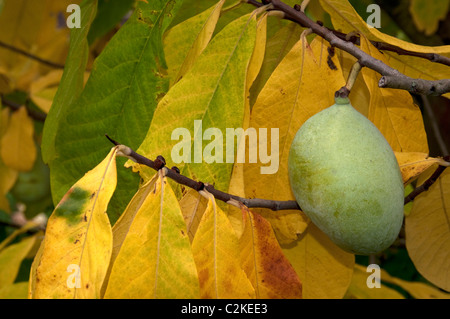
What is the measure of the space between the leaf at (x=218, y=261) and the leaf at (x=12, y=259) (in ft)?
2.86

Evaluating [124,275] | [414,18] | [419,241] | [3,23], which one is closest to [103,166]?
[124,275]

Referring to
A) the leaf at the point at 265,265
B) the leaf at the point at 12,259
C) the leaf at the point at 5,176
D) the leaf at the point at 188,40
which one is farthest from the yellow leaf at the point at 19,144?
the leaf at the point at 265,265

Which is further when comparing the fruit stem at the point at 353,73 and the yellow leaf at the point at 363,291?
the yellow leaf at the point at 363,291

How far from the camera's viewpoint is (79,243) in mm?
584

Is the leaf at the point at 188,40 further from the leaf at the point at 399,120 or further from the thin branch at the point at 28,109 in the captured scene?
the thin branch at the point at 28,109

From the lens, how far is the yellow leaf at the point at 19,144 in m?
1.66

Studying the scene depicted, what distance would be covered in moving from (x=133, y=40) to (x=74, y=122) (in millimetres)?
161

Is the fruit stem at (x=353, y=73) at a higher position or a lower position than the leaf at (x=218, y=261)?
higher

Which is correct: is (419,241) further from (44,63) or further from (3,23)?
(44,63)

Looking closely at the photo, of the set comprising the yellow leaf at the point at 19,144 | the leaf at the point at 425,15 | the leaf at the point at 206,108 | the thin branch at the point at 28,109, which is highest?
the leaf at the point at 425,15

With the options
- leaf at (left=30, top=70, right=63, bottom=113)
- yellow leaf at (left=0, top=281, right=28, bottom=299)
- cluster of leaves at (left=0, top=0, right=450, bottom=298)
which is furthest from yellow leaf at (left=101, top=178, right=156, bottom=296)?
leaf at (left=30, top=70, right=63, bottom=113)

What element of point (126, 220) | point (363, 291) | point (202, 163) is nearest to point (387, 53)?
point (202, 163)

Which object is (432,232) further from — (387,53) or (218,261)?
(218,261)

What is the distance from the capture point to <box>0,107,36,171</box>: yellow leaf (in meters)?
1.66
